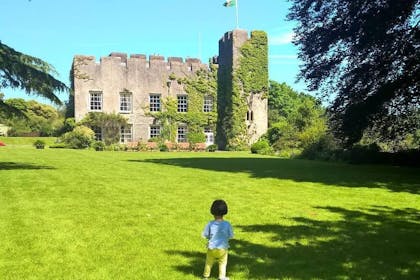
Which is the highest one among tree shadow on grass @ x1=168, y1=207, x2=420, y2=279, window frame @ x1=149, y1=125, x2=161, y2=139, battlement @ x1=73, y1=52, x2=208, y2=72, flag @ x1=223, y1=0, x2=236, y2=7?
flag @ x1=223, y1=0, x2=236, y2=7

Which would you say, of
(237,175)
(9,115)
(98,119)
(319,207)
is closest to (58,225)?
(319,207)

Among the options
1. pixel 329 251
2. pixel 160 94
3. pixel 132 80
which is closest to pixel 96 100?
pixel 132 80

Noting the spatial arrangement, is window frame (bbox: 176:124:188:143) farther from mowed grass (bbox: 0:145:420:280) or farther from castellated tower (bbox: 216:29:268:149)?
mowed grass (bbox: 0:145:420:280)

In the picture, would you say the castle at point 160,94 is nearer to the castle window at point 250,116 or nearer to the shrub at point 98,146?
the castle window at point 250,116

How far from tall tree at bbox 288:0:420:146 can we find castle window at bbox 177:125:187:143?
26.1 meters

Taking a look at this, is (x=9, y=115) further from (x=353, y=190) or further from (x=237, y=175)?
(x=353, y=190)

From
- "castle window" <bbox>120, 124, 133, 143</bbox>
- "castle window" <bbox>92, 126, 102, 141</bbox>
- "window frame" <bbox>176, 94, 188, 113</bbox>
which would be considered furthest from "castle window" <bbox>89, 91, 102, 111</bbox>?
"window frame" <bbox>176, 94, 188, 113</bbox>

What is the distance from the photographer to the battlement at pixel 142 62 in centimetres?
4188

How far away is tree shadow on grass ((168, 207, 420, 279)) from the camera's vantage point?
5449mm

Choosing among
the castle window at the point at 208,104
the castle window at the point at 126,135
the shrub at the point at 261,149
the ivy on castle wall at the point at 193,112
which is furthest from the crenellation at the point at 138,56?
the shrub at the point at 261,149

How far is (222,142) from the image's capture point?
145ft

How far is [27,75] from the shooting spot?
1584cm

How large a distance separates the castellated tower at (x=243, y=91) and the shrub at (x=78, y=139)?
12.2 m

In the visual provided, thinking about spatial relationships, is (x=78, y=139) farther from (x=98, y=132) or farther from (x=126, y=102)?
(x=126, y=102)
